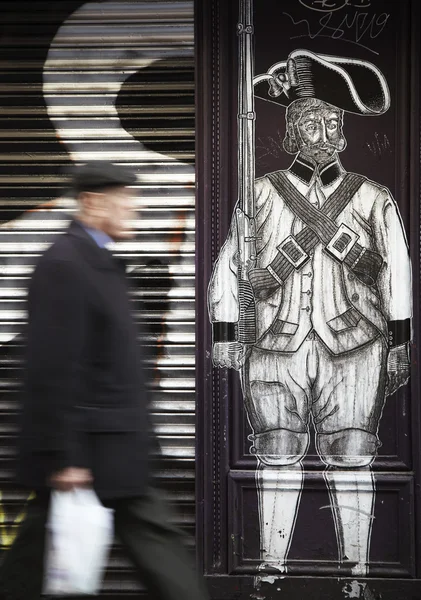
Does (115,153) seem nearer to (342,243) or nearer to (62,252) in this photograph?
(342,243)

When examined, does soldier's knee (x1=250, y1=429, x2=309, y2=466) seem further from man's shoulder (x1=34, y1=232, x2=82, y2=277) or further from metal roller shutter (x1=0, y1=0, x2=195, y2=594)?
man's shoulder (x1=34, y1=232, x2=82, y2=277)

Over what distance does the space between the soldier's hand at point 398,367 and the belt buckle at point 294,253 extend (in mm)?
731

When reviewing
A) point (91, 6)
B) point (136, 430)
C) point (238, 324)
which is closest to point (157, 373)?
point (238, 324)

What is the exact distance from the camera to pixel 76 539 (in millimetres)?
2922

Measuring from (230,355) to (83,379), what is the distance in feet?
5.70

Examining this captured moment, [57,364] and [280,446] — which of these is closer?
[57,364]

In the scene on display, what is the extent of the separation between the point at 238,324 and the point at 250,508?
3.52 ft

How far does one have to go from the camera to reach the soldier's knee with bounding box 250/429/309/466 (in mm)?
4547

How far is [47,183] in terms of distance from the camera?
467 centimetres

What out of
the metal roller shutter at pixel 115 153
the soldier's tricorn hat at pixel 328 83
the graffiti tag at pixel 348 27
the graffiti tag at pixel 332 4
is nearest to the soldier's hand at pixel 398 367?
the metal roller shutter at pixel 115 153

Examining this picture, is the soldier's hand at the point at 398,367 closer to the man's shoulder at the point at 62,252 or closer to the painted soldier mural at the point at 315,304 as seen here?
the painted soldier mural at the point at 315,304

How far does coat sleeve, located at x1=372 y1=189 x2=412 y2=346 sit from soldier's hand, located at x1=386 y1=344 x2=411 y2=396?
0.05 metres

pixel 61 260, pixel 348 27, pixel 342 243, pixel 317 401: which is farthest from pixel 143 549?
pixel 348 27

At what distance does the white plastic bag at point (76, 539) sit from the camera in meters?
2.93
